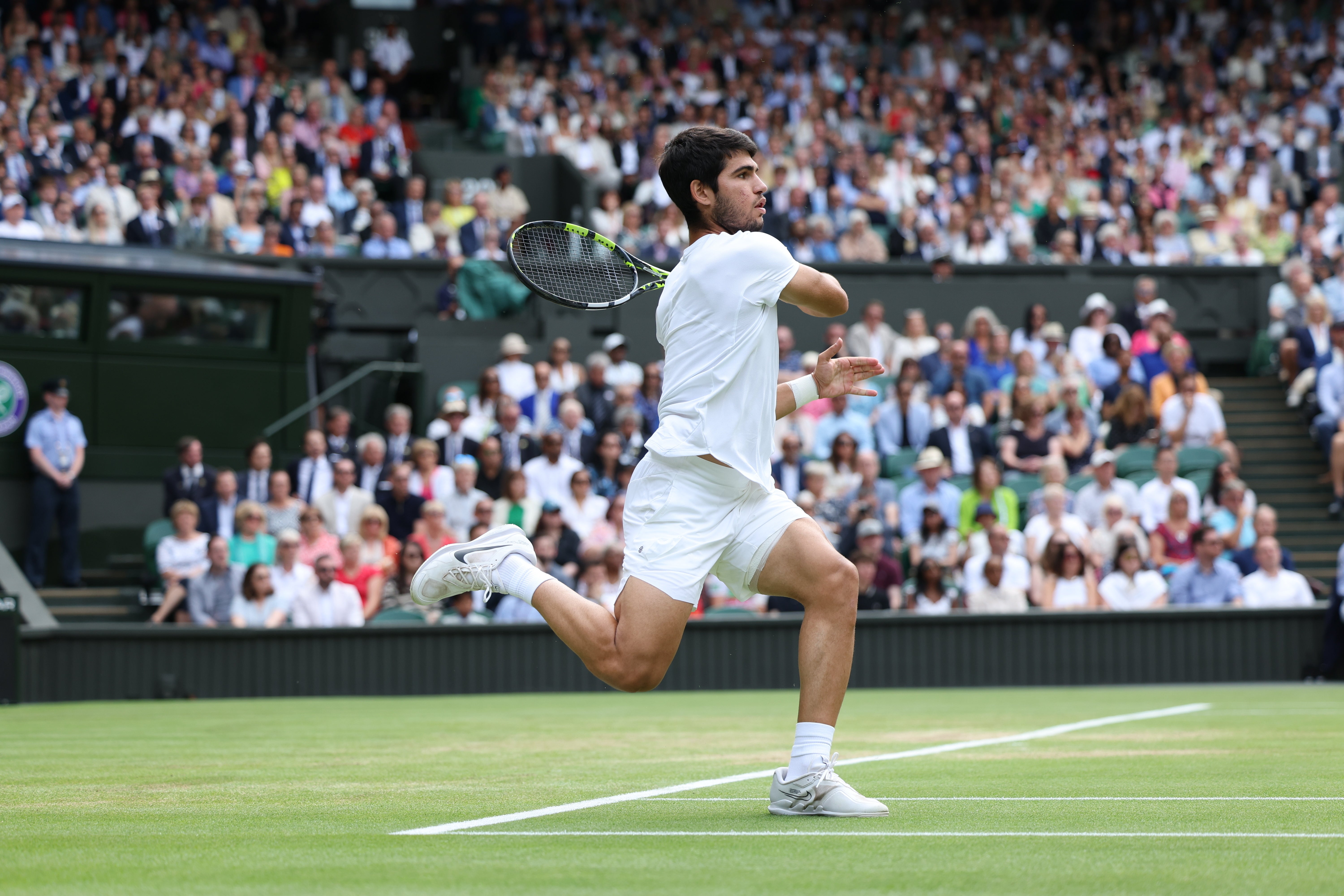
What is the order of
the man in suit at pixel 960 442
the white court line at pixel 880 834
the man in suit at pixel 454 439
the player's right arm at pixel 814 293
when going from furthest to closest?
the man in suit at pixel 960 442 < the man in suit at pixel 454 439 < the player's right arm at pixel 814 293 < the white court line at pixel 880 834

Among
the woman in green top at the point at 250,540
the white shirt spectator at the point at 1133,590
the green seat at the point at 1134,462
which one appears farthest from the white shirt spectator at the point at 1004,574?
the woman in green top at the point at 250,540

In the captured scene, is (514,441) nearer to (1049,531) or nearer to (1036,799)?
(1049,531)

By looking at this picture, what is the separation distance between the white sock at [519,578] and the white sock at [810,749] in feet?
3.02

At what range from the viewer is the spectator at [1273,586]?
595 inches

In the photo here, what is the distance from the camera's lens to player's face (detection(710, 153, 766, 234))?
5090 mm

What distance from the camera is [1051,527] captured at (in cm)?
1533

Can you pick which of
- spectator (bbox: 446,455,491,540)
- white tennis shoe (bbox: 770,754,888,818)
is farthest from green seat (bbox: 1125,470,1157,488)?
white tennis shoe (bbox: 770,754,888,818)

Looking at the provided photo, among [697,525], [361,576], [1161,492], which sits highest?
Result: [1161,492]

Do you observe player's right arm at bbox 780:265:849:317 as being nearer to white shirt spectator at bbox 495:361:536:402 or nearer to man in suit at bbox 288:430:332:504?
man in suit at bbox 288:430:332:504

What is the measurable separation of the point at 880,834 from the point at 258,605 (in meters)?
10.9

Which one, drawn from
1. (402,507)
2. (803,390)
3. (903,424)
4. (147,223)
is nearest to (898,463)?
(903,424)

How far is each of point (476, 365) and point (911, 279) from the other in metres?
5.40

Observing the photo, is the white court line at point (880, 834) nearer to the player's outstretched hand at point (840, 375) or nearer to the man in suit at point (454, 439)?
the player's outstretched hand at point (840, 375)

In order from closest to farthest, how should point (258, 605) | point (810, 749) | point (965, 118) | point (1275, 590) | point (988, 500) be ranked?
point (810, 749) → point (258, 605) → point (1275, 590) → point (988, 500) → point (965, 118)
